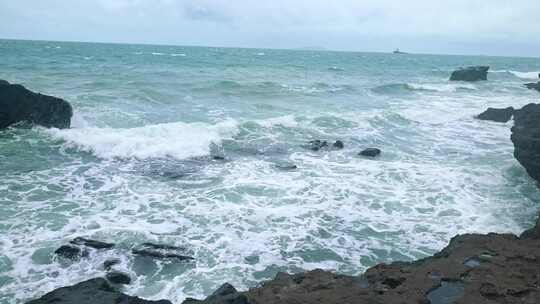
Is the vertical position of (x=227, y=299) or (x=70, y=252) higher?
(x=227, y=299)

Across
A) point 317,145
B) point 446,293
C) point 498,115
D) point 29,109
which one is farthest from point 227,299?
point 498,115

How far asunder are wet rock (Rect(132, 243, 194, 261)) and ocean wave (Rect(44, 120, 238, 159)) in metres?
7.63

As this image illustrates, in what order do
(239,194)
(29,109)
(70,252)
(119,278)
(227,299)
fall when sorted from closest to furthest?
(227,299) < (119,278) < (70,252) < (239,194) < (29,109)

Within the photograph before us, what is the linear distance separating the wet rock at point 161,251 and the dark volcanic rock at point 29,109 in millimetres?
12904

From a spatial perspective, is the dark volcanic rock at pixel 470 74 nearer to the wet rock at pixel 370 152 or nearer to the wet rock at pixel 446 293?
the wet rock at pixel 370 152

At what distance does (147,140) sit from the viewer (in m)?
18.4

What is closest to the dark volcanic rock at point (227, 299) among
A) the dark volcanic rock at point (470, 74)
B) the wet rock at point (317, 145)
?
the wet rock at point (317, 145)

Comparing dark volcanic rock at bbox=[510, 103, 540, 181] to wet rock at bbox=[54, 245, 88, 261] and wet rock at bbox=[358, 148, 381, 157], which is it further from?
wet rock at bbox=[54, 245, 88, 261]

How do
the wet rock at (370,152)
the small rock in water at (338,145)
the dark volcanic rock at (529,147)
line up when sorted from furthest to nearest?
the small rock in water at (338,145), the wet rock at (370,152), the dark volcanic rock at (529,147)

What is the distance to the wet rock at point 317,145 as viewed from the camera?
1917 centimetres

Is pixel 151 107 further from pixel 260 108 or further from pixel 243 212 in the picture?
pixel 243 212

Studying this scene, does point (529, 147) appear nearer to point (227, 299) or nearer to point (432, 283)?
point (432, 283)

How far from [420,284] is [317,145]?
12.6 meters

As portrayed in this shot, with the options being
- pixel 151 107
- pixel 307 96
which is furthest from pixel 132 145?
pixel 307 96
